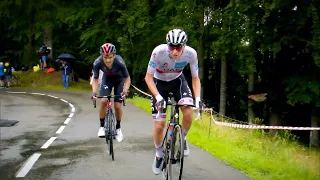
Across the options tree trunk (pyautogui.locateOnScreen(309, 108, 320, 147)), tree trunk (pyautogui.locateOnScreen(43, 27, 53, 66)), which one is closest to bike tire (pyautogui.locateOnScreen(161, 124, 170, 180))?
tree trunk (pyautogui.locateOnScreen(309, 108, 320, 147))

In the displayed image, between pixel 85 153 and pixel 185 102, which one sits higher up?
pixel 185 102

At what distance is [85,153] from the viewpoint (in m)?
9.02

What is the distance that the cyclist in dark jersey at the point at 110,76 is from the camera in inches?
327

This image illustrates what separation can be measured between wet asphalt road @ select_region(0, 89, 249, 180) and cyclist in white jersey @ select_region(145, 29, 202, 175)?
1.05 m

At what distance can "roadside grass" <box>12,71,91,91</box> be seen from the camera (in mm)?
34006

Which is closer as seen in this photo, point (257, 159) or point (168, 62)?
point (168, 62)

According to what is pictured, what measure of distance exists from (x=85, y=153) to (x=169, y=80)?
3.47 m

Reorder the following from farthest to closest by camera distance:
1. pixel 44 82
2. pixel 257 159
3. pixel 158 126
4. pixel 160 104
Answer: pixel 44 82 → pixel 257 159 → pixel 158 126 → pixel 160 104

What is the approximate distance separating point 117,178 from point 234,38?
16.8 metres

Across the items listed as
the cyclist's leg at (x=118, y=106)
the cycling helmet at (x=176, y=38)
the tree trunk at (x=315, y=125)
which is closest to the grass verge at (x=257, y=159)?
the cyclist's leg at (x=118, y=106)

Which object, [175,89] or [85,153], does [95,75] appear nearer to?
[85,153]

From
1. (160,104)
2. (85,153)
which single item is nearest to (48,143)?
(85,153)

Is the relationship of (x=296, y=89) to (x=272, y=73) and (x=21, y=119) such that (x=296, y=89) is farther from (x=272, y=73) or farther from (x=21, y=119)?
(x=21, y=119)

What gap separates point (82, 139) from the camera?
36.1 feet
